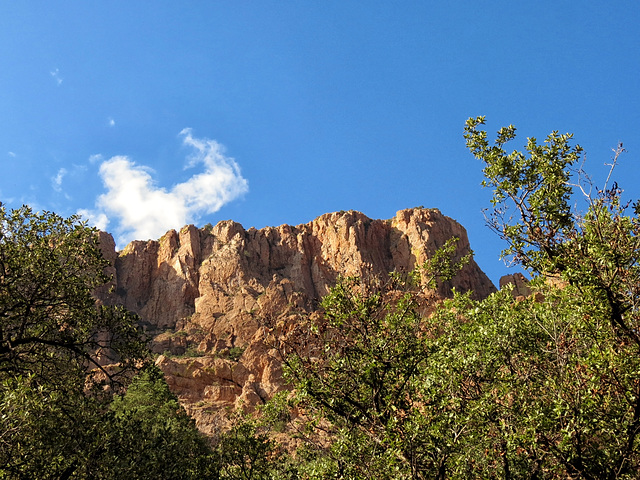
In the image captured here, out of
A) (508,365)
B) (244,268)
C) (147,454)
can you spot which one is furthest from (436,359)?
(244,268)

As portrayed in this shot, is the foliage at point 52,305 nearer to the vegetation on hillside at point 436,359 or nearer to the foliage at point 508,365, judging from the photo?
the vegetation on hillside at point 436,359

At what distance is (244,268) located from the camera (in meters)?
112

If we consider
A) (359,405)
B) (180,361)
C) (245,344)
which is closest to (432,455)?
(359,405)

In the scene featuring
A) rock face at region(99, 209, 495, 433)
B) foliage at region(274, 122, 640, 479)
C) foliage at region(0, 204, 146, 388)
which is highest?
rock face at region(99, 209, 495, 433)

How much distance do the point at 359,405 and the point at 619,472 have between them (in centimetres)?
570

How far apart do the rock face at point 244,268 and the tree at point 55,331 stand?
226 feet

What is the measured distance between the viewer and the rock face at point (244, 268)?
97.9m

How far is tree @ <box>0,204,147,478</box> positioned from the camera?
1501 cm

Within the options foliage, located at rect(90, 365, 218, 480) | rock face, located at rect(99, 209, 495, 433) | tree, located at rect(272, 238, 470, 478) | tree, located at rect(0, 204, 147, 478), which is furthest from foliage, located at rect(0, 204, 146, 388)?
rock face, located at rect(99, 209, 495, 433)

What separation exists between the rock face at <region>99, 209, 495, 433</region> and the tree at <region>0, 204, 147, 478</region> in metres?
68.9

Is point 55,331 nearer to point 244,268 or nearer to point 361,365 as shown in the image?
point 361,365

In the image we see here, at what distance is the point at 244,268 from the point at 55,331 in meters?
96.0

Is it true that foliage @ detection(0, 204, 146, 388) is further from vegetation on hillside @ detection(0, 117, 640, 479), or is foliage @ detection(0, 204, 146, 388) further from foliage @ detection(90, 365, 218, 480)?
foliage @ detection(90, 365, 218, 480)

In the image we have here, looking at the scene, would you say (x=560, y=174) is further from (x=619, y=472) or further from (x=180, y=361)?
(x=180, y=361)
